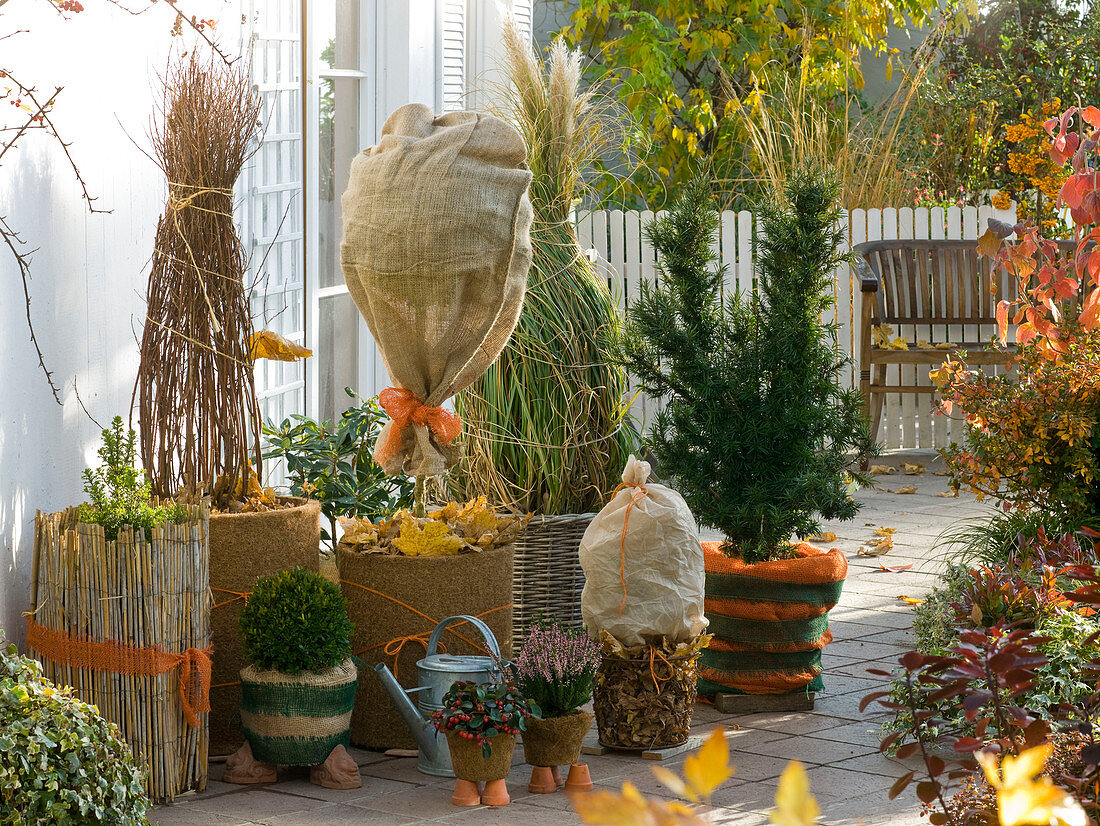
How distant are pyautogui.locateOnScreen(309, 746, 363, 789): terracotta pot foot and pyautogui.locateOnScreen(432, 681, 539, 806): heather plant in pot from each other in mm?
282

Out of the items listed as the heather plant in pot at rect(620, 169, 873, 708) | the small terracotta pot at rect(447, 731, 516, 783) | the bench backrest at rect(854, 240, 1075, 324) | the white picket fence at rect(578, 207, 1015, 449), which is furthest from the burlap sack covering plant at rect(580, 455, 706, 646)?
the bench backrest at rect(854, 240, 1075, 324)

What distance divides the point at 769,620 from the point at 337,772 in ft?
4.58

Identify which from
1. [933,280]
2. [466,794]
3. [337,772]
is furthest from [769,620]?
[933,280]

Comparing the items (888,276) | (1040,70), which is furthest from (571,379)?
(1040,70)

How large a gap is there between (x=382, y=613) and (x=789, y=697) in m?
1.32

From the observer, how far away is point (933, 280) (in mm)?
9031

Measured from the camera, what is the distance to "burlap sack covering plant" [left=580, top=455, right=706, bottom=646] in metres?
3.71

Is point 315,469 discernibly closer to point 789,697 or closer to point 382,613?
point 382,613

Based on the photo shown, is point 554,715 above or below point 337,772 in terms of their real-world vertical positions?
above

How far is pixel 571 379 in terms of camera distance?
4.54 m

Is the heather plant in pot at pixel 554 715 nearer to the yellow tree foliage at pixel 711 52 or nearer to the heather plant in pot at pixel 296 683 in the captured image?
the heather plant in pot at pixel 296 683

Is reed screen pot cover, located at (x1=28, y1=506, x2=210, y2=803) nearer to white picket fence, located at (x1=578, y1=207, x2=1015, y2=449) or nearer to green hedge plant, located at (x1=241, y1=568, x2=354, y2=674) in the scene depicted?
green hedge plant, located at (x1=241, y1=568, x2=354, y2=674)

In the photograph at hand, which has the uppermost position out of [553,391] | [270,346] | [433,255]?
[433,255]

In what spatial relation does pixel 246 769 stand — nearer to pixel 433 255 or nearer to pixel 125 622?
pixel 125 622
